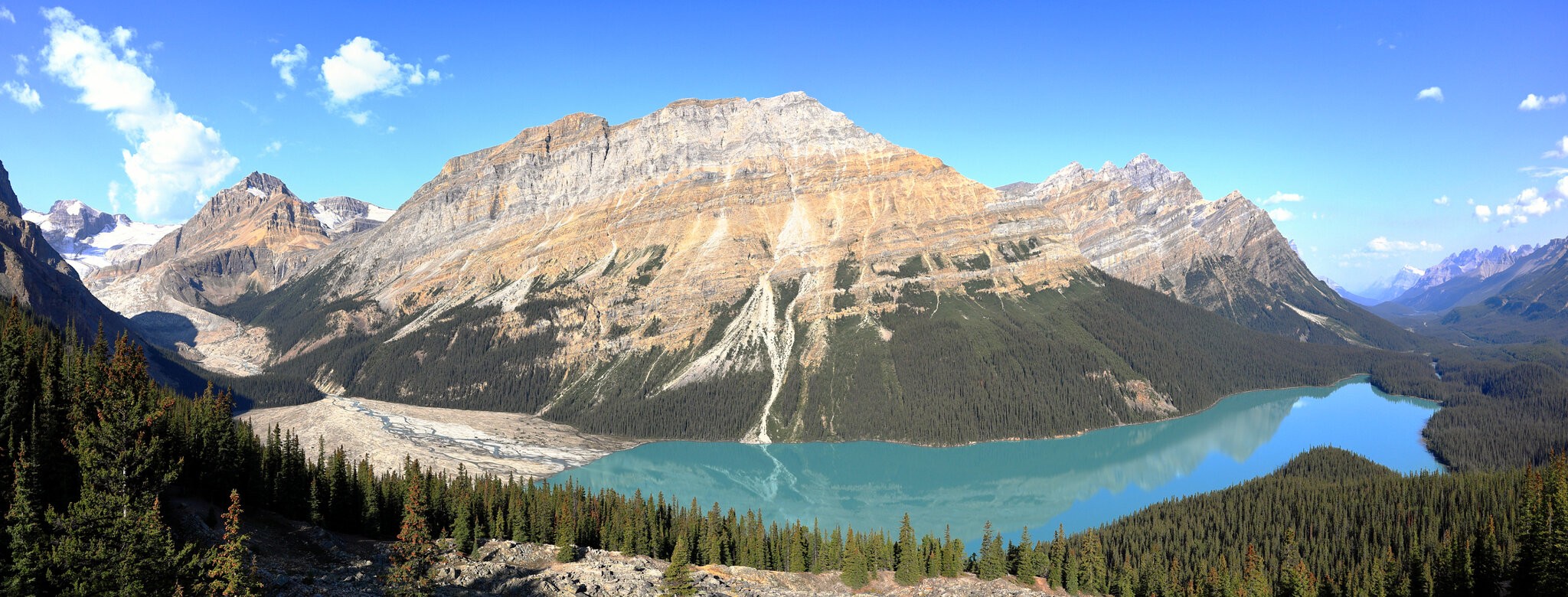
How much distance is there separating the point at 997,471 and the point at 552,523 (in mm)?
71576

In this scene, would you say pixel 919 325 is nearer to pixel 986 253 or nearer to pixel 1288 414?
pixel 986 253

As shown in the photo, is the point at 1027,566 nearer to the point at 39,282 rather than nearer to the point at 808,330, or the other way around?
the point at 808,330

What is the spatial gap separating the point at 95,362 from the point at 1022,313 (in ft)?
514

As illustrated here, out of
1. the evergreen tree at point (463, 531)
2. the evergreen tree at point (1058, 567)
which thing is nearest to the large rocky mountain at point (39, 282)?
the evergreen tree at point (463, 531)

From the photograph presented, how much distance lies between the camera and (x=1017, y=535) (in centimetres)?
8544

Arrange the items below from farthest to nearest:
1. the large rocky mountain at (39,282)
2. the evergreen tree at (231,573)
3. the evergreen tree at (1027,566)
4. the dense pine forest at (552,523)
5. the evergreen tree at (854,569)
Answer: the large rocky mountain at (39,282) < the evergreen tree at (1027,566) < the evergreen tree at (854,569) < the dense pine forest at (552,523) < the evergreen tree at (231,573)

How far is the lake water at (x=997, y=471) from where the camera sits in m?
95.7

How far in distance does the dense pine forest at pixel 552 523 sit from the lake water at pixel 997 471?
46.0 feet

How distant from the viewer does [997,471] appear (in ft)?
374

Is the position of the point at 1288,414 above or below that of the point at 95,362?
below

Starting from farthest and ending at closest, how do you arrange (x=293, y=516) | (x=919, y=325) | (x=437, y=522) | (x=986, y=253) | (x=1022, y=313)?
(x=986, y=253) → (x=1022, y=313) → (x=919, y=325) → (x=437, y=522) → (x=293, y=516)

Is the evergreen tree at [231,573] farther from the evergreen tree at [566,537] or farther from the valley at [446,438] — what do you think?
the valley at [446,438]

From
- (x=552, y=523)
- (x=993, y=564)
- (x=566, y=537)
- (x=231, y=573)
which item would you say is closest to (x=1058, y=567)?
(x=993, y=564)

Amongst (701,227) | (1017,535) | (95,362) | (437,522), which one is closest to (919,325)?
(701,227)
